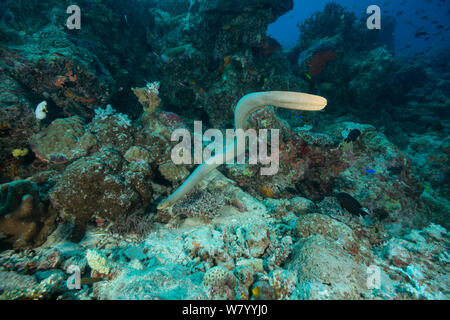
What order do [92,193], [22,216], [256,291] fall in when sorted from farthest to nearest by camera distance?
[92,193] → [22,216] → [256,291]

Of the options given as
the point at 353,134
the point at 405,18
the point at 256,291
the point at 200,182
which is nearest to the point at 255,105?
the point at 200,182

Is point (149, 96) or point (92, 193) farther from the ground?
point (149, 96)

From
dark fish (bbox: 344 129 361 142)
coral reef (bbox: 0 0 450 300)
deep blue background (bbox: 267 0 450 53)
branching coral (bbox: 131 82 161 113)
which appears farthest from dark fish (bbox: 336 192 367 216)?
deep blue background (bbox: 267 0 450 53)

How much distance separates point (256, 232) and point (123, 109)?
785 cm

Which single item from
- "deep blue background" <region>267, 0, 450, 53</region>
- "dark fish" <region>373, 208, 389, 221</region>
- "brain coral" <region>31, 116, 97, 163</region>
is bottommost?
"dark fish" <region>373, 208, 389, 221</region>

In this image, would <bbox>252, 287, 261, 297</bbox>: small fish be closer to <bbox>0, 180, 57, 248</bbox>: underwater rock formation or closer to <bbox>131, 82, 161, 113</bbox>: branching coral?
<bbox>0, 180, 57, 248</bbox>: underwater rock formation

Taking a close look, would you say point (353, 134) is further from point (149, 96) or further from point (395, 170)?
point (149, 96)

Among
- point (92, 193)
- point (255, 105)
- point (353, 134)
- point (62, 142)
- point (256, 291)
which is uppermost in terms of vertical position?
point (255, 105)

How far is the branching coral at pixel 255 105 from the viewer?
8.52 ft

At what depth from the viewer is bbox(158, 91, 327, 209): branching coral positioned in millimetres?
2596

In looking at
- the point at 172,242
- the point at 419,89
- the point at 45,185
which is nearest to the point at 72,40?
the point at 45,185

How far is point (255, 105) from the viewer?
342cm

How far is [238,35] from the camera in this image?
25.0ft

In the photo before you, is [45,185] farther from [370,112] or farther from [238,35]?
[370,112]
